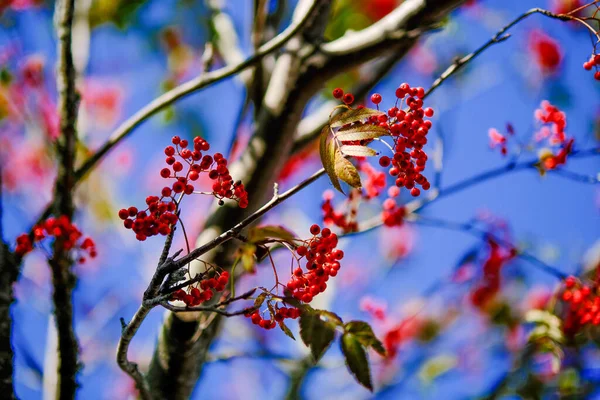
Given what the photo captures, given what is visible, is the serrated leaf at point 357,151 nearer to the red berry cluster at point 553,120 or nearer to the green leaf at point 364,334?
the green leaf at point 364,334

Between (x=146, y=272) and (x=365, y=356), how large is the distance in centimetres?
302

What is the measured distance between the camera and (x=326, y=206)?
224 centimetres

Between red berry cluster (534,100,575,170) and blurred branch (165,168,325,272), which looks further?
red berry cluster (534,100,575,170)

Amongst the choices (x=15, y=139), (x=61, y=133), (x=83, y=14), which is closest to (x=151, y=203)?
(x=61, y=133)

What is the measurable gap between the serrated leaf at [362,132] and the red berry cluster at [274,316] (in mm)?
504

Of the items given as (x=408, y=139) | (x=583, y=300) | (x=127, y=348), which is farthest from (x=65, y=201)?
(x=583, y=300)

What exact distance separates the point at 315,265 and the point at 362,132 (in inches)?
14.9

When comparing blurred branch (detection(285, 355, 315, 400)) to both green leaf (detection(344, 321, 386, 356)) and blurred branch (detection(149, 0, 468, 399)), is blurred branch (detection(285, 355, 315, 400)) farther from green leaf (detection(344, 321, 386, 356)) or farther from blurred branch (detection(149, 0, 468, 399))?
green leaf (detection(344, 321, 386, 356))

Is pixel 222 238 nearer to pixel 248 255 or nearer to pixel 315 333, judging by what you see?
pixel 248 255

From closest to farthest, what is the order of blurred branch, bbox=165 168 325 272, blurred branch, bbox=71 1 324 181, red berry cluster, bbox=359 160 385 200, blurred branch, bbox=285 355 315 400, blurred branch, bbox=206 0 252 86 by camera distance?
blurred branch, bbox=165 168 325 272
blurred branch, bbox=71 1 324 181
red berry cluster, bbox=359 160 385 200
blurred branch, bbox=206 0 252 86
blurred branch, bbox=285 355 315 400

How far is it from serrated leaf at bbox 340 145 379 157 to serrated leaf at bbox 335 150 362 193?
21 millimetres

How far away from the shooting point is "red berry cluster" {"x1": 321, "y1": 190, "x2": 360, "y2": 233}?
2227 millimetres

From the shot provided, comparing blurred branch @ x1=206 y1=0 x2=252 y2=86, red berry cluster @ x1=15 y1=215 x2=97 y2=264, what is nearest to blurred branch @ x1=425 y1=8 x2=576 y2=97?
red berry cluster @ x1=15 y1=215 x2=97 y2=264

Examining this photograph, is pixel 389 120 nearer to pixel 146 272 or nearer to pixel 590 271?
pixel 590 271
